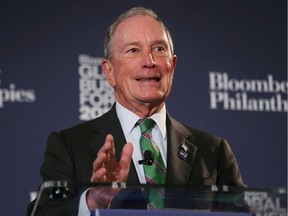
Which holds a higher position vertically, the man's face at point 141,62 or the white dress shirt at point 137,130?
the man's face at point 141,62

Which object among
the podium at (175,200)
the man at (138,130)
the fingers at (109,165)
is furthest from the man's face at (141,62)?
the podium at (175,200)

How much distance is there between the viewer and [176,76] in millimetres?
3469

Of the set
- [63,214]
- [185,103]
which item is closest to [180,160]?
[63,214]

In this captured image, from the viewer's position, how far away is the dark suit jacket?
1.83 metres

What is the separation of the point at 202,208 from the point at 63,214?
25cm

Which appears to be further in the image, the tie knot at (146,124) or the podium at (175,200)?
the tie knot at (146,124)

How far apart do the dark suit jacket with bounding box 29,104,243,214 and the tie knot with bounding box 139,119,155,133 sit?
A: 0.05 meters

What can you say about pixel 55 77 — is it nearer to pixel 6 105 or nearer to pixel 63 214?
pixel 6 105

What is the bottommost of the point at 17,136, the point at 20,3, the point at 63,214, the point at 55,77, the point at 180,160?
the point at 63,214

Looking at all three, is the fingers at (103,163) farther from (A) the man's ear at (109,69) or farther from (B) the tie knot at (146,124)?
(A) the man's ear at (109,69)

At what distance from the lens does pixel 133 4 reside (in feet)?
11.2

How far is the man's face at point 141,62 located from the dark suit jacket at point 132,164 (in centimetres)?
8

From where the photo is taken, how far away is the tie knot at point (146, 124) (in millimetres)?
1941

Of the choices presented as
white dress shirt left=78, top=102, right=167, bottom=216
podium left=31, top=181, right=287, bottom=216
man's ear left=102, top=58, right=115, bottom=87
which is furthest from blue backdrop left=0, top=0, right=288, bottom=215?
podium left=31, top=181, right=287, bottom=216
